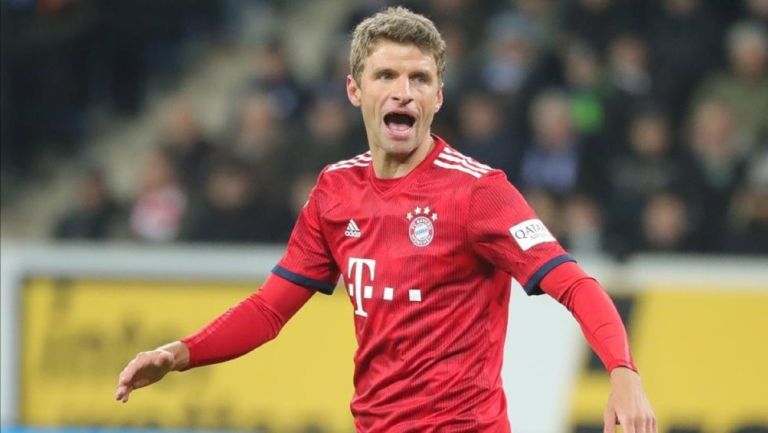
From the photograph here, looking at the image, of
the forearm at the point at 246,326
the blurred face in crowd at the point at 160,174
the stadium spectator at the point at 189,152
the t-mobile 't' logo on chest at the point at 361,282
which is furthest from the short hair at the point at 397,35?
the blurred face in crowd at the point at 160,174

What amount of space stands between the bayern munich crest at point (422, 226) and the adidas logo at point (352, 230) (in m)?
0.19

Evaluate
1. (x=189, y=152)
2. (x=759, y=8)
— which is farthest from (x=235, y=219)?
(x=759, y=8)

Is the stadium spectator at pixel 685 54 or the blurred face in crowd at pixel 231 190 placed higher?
the stadium spectator at pixel 685 54

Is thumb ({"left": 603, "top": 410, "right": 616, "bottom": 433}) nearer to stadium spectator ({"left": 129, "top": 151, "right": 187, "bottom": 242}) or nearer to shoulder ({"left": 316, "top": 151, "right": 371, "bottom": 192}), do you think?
shoulder ({"left": 316, "top": 151, "right": 371, "bottom": 192})

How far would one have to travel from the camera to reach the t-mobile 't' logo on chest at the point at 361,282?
4070 millimetres

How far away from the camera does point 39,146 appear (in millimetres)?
12516

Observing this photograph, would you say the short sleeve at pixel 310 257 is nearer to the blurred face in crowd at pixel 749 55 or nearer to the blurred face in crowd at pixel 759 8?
the blurred face in crowd at pixel 749 55

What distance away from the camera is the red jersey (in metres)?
3.96

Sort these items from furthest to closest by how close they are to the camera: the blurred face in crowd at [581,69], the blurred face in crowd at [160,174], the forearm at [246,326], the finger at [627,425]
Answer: the blurred face in crowd at [160,174] → the blurred face in crowd at [581,69] → the forearm at [246,326] → the finger at [627,425]

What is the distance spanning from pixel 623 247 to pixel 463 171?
15.8 ft

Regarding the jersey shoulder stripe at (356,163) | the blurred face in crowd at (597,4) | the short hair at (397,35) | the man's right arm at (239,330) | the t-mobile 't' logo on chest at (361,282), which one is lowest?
the man's right arm at (239,330)

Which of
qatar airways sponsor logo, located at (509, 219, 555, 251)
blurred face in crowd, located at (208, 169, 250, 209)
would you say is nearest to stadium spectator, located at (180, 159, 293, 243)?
blurred face in crowd, located at (208, 169, 250, 209)

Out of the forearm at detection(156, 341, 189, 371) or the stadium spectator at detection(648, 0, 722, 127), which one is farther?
the stadium spectator at detection(648, 0, 722, 127)

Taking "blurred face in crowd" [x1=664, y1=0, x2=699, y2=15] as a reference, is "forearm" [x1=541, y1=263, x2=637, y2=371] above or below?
below
